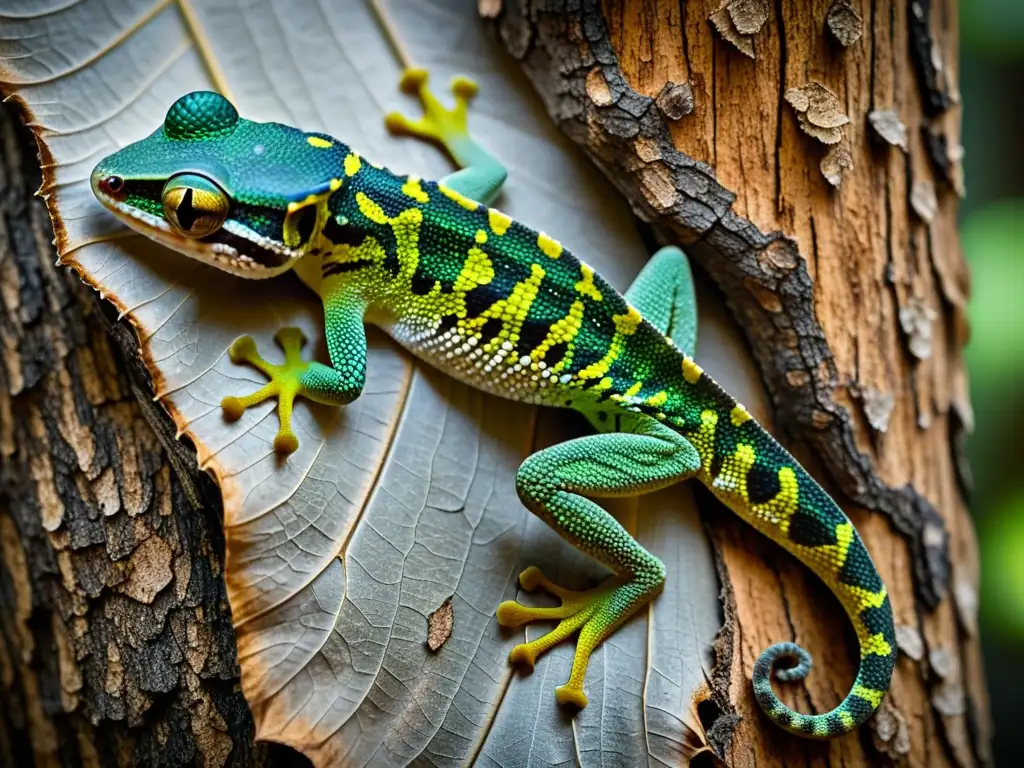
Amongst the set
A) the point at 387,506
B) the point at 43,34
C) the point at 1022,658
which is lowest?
the point at 1022,658

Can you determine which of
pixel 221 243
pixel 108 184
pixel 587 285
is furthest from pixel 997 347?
pixel 108 184

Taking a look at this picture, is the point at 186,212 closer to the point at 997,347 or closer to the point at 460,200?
the point at 460,200

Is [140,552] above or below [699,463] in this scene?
Answer: above

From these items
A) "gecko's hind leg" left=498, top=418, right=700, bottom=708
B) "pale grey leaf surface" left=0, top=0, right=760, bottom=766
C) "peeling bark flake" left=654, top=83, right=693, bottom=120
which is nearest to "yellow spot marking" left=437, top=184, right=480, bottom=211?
"pale grey leaf surface" left=0, top=0, right=760, bottom=766

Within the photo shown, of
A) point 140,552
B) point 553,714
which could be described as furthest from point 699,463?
point 140,552

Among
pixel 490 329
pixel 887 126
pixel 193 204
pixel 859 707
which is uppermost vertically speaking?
pixel 193 204

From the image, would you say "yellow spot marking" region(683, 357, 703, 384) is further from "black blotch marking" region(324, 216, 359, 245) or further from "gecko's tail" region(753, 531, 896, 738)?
"black blotch marking" region(324, 216, 359, 245)

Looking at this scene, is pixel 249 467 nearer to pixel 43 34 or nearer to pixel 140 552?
pixel 140 552

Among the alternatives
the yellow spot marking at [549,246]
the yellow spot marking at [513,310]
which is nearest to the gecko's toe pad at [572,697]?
the yellow spot marking at [513,310]
